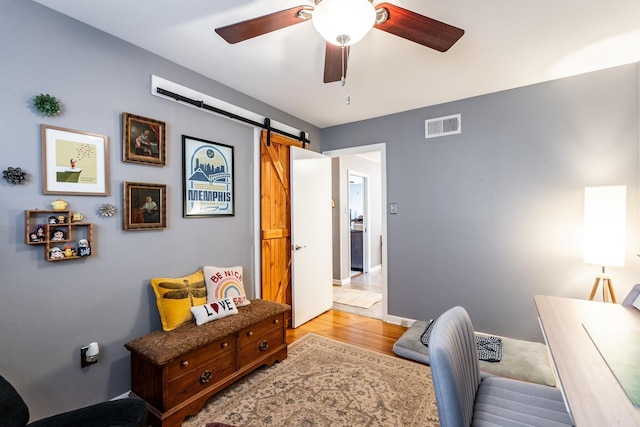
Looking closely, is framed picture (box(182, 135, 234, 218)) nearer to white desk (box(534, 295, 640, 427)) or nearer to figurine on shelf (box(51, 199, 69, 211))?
figurine on shelf (box(51, 199, 69, 211))

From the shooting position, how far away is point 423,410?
6.12 ft

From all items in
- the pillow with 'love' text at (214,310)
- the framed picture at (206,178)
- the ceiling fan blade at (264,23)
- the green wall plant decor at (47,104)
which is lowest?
the pillow with 'love' text at (214,310)

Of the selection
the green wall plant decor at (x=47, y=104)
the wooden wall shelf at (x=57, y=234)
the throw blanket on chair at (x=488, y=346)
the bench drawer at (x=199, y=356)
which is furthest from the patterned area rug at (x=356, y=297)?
the green wall plant decor at (x=47, y=104)

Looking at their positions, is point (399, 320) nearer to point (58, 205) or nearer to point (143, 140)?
point (143, 140)

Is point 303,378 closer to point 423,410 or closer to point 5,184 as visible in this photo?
point 423,410

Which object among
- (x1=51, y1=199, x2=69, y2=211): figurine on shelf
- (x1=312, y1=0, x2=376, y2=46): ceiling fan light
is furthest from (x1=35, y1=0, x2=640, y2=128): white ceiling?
(x1=51, y1=199, x2=69, y2=211): figurine on shelf

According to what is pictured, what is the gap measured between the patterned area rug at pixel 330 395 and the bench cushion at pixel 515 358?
11 cm

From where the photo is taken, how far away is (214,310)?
2.09 meters

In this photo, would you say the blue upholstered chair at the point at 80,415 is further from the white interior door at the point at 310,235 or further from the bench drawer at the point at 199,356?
the white interior door at the point at 310,235

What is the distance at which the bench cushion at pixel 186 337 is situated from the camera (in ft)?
5.38

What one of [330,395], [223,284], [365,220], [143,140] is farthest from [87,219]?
[365,220]

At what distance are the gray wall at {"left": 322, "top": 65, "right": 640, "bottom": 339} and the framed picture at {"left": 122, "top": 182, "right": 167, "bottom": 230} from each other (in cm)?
243

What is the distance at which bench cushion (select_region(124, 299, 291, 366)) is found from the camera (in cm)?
164

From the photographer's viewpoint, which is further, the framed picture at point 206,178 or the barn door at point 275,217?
the barn door at point 275,217
